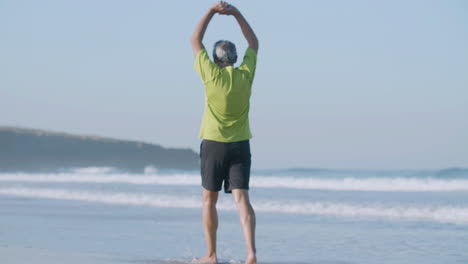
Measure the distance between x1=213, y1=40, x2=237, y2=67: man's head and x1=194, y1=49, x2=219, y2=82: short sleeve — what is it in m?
0.08

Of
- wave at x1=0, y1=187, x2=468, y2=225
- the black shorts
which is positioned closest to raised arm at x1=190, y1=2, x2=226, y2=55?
the black shorts

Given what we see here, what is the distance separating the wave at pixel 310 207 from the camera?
388 inches

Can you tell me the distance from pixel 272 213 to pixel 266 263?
15.3 ft

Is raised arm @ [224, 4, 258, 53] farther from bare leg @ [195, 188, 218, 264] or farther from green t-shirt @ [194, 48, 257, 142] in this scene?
bare leg @ [195, 188, 218, 264]

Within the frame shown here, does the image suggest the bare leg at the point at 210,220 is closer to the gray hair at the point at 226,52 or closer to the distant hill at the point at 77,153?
the gray hair at the point at 226,52

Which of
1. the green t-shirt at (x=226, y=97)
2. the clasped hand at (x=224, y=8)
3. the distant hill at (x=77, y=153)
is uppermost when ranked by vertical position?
the clasped hand at (x=224, y=8)

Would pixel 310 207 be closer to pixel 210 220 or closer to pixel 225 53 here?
pixel 210 220

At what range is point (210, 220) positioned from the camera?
17.3 ft

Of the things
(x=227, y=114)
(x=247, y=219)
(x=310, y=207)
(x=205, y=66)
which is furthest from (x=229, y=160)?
(x=310, y=207)

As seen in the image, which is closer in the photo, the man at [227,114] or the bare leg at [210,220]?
the man at [227,114]

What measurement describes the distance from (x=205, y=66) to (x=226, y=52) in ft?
0.56

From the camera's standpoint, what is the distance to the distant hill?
3988 cm

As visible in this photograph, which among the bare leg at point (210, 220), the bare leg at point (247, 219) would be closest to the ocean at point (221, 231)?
the bare leg at point (210, 220)

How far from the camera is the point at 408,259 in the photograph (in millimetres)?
5957
